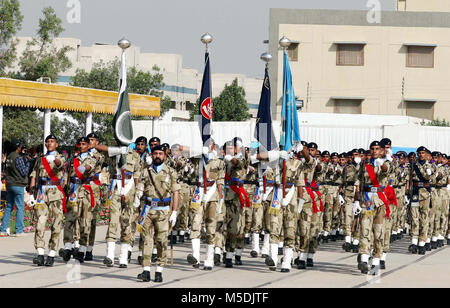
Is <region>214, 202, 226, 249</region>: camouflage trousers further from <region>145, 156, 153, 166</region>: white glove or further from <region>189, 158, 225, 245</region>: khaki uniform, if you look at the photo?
<region>145, 156, 153, 166</region>: white glove

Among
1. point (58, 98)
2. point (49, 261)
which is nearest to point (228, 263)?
point (49, 261)

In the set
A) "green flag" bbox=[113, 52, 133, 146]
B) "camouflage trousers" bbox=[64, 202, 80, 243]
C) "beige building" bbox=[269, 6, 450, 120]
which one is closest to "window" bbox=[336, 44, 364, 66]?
"beige building" bbox=[269, 6, 450, 120]

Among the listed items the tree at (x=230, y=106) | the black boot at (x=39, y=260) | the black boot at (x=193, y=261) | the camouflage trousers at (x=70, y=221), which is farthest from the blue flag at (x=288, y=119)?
the tree at (x=230, y=106)

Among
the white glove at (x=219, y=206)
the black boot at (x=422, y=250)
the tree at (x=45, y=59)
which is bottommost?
the black boot at (x=422, y=250)

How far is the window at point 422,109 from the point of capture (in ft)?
200

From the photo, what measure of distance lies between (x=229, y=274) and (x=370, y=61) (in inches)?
1849

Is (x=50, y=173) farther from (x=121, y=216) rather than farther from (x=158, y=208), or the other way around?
(x=158, y=208)

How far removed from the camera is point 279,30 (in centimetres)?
6066

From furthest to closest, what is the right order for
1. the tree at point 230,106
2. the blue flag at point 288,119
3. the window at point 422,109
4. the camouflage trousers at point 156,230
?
1. the tree at point 230,106
2. the window at point 422,109
3. the blue flag at point 288,119
4. the camouflage trousers at point 156,230

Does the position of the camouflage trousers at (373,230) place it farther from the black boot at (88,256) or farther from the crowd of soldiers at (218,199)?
the black boot at (88,256)

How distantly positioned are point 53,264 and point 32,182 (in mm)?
1396

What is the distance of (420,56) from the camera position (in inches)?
2391

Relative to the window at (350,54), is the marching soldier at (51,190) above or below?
below

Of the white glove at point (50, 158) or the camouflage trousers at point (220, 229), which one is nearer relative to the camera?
the white glove at point (50, 158)
